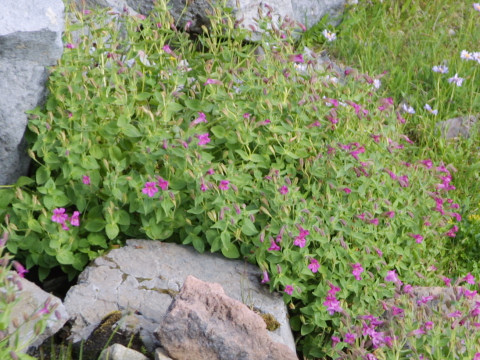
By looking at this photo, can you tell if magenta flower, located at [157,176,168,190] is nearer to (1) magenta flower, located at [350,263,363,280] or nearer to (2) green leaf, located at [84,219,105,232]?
(2) green leaf, located at [84,219,105,232]

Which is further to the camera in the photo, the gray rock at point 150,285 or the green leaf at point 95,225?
the green leaf at point 95,225

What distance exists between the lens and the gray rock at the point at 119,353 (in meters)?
2.76

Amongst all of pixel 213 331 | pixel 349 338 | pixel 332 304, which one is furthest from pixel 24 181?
pixel 349 338

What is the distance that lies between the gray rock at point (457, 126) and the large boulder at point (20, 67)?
115 inches

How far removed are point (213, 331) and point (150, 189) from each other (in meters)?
0.88

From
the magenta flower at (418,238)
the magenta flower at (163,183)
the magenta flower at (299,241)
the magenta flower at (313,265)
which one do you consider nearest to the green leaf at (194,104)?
the magenta flower at (163,183)

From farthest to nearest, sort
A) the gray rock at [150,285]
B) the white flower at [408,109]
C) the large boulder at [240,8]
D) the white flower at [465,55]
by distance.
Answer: the white flower at [465,55] < the white flower at [408,109] < the large boulder at [240,8] < the gray rock at [150,285]

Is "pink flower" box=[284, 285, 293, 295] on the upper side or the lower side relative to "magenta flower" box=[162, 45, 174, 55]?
lower

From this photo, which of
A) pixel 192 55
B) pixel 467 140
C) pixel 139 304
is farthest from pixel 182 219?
pixel 467 140

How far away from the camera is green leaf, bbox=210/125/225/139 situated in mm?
3779

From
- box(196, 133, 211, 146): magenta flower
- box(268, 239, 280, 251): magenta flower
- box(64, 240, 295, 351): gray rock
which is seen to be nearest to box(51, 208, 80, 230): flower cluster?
box(64, 240, 295, 351): gray rock

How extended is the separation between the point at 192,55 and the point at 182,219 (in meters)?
1.31

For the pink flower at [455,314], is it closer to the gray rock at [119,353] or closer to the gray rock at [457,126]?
the gray rock at [119,353]

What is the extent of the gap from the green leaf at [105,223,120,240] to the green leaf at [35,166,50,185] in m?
0.40
